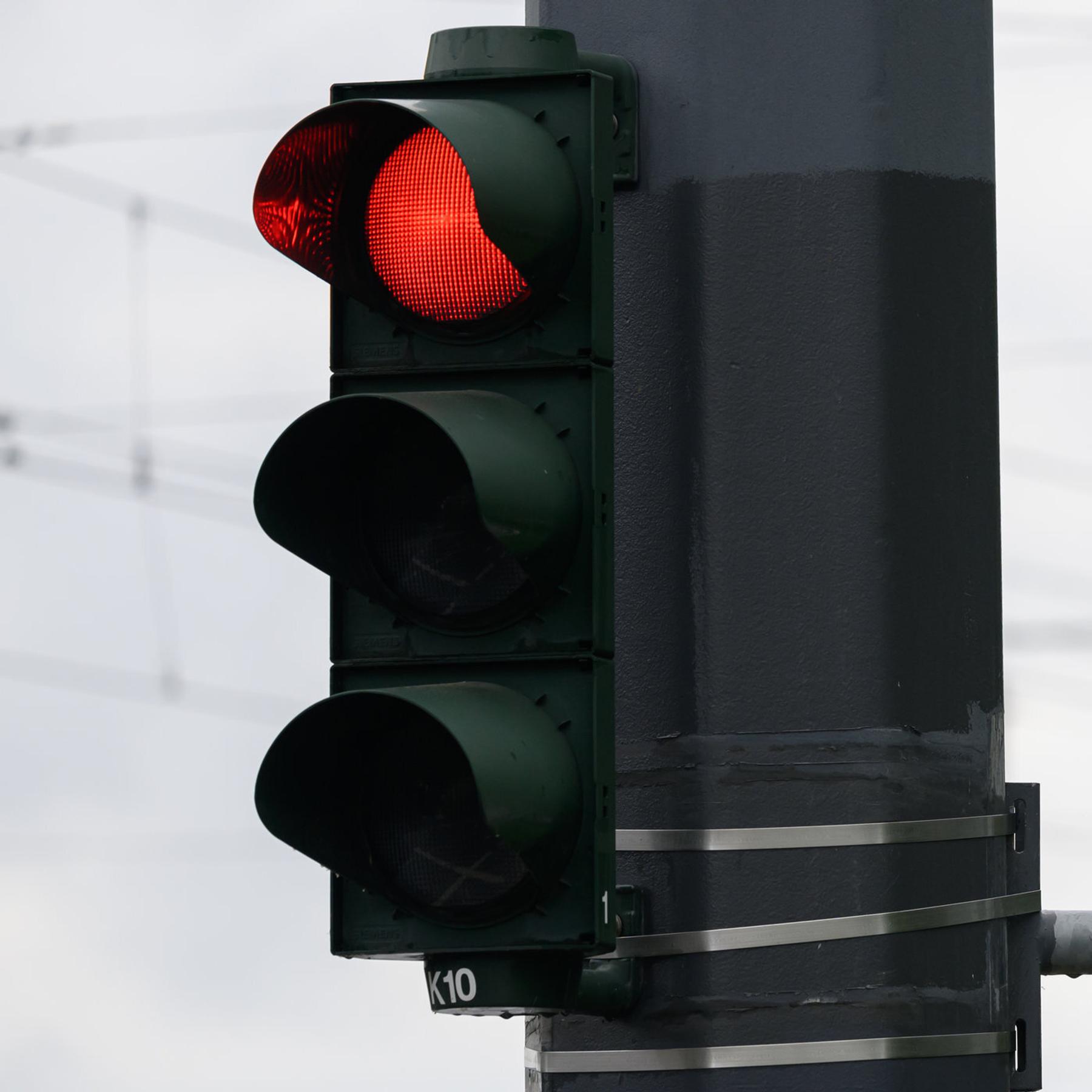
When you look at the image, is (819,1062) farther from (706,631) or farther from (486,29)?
(486,29)

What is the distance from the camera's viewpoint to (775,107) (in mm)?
4043

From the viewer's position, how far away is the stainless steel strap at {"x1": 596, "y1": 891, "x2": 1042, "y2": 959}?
377cm

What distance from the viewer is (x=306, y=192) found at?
3.49 m

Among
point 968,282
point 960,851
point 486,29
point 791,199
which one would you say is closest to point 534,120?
point 486,29

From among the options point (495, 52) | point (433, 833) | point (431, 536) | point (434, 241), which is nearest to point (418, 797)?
point (433, 833)

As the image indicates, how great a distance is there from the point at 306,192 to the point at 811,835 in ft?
3.94

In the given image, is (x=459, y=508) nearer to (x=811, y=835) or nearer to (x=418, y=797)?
(x=418, y=797)

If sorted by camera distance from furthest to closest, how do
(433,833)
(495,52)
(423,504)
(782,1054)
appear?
1. (782,1054)
2. (495,52)
3. (423,504)
4. (433,833)

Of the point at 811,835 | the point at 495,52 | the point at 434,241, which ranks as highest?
the point at 495,52

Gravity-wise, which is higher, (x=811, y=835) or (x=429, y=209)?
(x=429, y=209)

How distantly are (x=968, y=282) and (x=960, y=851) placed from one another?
2.96 ft

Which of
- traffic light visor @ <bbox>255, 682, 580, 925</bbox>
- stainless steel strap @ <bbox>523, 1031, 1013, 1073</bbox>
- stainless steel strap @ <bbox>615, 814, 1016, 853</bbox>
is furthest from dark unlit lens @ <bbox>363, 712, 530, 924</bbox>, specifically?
stainless steel strap @ <bbox>523, 1031, 1013, 1073</bbox>

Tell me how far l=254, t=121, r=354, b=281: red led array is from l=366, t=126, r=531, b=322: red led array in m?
0.06

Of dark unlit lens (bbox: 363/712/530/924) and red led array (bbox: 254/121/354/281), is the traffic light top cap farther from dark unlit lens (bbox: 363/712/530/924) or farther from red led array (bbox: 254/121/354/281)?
dark unlit lens (bbox: 363/712/530/924)
